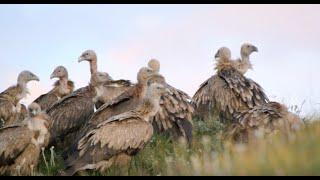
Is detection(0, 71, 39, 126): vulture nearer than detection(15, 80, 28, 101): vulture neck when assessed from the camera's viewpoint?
Yes

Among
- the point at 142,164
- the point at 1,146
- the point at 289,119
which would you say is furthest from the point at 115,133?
the point at 289,119

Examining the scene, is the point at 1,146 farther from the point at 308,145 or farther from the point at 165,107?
the point at 308,145

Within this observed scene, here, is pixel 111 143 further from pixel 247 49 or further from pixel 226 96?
pixel 247 49

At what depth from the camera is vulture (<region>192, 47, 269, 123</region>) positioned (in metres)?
18.1

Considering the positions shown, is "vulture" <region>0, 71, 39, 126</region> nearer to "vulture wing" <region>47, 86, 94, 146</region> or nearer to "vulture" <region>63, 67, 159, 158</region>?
"vulture wing" <region>47, 86, 94, 146</region>

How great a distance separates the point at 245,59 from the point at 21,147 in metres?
7.94

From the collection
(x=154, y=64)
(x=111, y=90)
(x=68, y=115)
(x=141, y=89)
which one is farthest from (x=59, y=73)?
(x=141, y=89)

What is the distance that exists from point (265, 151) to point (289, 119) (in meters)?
4.90

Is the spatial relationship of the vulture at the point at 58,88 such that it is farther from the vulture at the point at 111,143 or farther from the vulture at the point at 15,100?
the vulture at the point at 111,143

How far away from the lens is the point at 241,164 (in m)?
9.44

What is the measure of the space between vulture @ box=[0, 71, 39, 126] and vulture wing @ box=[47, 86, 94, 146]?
3.77 ft

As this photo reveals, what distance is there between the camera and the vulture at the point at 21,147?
14438mm

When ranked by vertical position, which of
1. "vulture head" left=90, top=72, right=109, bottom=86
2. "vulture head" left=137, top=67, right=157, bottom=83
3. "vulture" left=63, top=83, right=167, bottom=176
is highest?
"vulture head" left=90, top=72, right=109, bottom=86

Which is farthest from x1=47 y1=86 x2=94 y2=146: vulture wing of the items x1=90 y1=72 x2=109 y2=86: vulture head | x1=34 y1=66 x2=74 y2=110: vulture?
x1=34 y1=66 x2=74 y2=110: vulture
